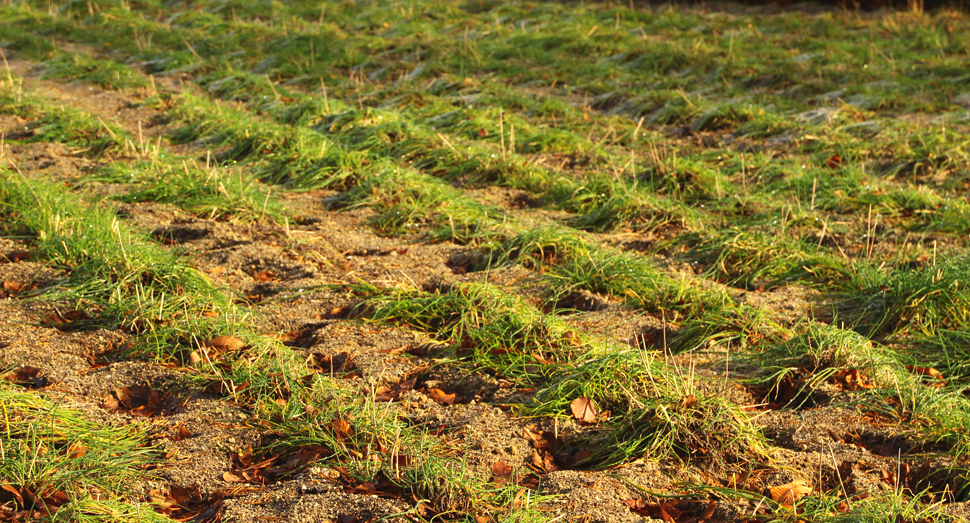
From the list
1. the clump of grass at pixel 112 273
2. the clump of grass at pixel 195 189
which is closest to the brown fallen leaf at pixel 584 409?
the clump of grass at pixel 112 273

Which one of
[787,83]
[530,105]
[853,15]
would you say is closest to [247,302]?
[530,105]

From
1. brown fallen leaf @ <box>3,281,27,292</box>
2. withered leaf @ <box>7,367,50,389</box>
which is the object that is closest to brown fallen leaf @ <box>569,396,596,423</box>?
withered leaf @ <box>7,367,50,389</box>

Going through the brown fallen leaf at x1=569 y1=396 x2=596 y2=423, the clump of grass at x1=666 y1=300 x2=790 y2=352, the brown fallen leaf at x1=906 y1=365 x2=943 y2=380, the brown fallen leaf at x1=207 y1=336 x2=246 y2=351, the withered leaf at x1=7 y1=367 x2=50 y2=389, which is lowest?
the brown fallen leaf at x1=906 y1=365 x2=943 y2=380

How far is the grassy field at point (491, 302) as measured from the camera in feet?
9.00

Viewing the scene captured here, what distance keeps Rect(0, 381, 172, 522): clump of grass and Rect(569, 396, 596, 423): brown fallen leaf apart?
60.3 inches

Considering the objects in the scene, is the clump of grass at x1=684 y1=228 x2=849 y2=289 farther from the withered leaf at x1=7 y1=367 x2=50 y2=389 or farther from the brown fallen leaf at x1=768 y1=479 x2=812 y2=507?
the withered leaf at x1=7 y1=367 x2=50 y2=389

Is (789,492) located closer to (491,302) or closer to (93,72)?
(491,302)

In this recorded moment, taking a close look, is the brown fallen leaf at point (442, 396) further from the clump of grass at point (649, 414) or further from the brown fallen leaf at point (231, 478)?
the brown fallen leaf at point (231, 478)

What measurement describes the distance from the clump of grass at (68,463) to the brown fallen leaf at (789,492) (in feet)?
6.51

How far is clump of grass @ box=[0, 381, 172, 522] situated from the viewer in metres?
2.45

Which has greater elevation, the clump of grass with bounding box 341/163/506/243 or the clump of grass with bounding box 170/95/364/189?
the clump of grass with bounding box 170/95/364/189

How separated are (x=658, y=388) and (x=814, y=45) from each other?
27.6ft

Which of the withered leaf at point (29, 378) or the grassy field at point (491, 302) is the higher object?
the withered leaf at point (29, 378)

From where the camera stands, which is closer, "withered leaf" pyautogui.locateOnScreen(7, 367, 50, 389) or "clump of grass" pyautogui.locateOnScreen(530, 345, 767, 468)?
"clump of grass" pyautogui.locateOnScreen(530, 345, 767, 468)
